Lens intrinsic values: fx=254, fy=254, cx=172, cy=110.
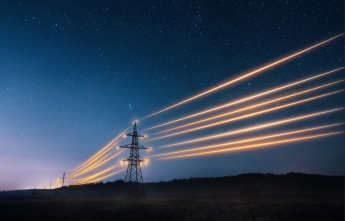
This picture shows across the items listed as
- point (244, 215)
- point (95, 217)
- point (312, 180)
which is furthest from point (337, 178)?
point (95, 217)

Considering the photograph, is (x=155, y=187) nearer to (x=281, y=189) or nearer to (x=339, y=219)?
(x=281, y=189)

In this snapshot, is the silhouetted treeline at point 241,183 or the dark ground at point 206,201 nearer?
the dark ground at point 206,201

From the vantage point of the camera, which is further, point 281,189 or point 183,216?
point 281,189

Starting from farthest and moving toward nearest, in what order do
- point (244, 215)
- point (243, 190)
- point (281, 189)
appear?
point (281, 189), point (243, 190), point (244, 215)

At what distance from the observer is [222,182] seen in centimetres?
11350

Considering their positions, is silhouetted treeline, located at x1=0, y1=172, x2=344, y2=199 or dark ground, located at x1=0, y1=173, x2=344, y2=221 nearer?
dark ground, located at x1=0, y1=173, x2=344, y2=221

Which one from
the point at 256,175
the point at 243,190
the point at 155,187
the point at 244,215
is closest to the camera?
the point at 244,215

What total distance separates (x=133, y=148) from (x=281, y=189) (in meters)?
71.5

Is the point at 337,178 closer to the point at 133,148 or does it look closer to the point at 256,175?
the point at 256,175

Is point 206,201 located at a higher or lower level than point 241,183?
lower

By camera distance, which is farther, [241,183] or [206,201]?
[241,183]

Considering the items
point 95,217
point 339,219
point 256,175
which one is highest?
point 256,175

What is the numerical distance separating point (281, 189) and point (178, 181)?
51815 mm

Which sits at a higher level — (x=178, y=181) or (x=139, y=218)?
(x=178, y=181)
